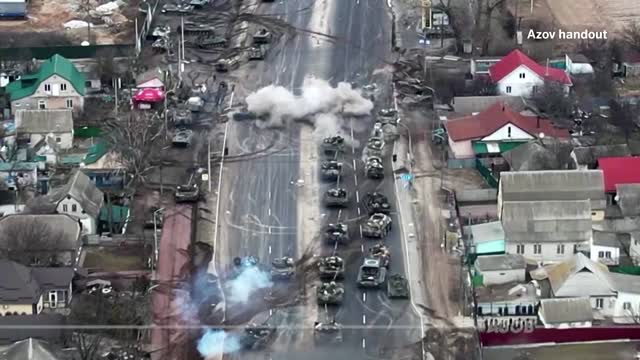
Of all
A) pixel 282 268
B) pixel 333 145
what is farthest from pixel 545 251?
pixel 333 145

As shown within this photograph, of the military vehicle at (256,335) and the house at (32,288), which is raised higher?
the house at (32,288)

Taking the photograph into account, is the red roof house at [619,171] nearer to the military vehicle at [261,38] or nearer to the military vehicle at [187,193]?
the military vehicle at [187,193]

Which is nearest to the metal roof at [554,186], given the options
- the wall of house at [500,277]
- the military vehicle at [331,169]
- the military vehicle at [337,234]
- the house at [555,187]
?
the house at [555,187]

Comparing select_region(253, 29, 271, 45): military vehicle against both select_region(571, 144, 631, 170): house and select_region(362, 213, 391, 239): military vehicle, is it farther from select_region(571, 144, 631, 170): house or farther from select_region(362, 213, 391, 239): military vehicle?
select_region(362, 213, 391, 239): military vehicle

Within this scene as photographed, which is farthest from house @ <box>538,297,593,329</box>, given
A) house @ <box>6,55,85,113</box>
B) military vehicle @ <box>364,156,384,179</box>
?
house @ <box>6,55,85,113</box>

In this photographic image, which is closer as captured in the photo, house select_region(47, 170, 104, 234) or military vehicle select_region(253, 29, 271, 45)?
house select_region(47, 170, 104, 234)
